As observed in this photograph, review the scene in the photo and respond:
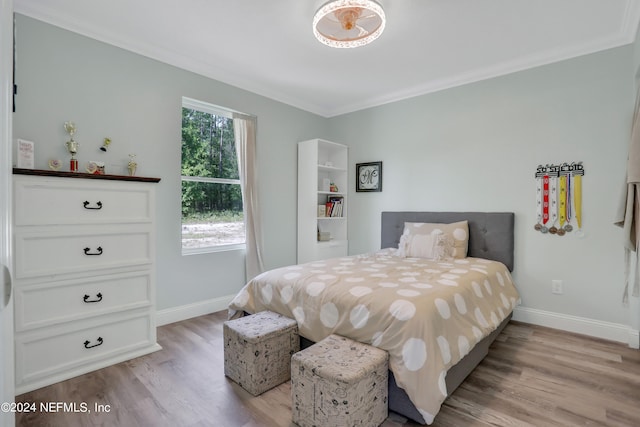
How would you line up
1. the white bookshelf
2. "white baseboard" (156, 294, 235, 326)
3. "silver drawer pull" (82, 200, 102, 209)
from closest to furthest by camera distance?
"silver drawer pull" (82, 200, 102, 209) → "white baseboard" (156, 294, 235, 326) → the white bookshelf

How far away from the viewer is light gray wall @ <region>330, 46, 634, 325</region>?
8.76 feet

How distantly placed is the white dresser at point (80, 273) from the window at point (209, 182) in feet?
2.84

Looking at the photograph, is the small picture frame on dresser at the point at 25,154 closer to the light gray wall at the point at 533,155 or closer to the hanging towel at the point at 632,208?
the light gray wall at the point at 533,155

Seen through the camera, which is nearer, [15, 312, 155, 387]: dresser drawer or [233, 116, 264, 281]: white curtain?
[15, 312, 155, 387]: dresser drawer

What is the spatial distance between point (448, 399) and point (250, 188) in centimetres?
265

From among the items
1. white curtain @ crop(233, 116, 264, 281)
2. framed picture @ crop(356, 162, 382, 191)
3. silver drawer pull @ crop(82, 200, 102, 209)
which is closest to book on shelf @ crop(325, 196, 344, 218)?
framed picture @ crop(356, 162, 382, 191)

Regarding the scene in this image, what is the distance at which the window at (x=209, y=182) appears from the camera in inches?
127

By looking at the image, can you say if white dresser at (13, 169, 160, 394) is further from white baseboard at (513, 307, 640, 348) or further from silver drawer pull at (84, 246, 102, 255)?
white baseboard at (513, 307, 640, 348)

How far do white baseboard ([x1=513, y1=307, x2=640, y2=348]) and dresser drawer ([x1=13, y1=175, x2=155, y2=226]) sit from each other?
3394 mm

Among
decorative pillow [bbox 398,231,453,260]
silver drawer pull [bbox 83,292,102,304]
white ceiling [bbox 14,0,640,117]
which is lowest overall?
silver drawer pull [bbox 83,292,102,304]

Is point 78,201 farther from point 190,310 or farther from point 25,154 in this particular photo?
point 190,310

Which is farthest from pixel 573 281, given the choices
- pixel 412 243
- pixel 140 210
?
pixel 140 210

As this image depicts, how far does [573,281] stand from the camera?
9.33 feet

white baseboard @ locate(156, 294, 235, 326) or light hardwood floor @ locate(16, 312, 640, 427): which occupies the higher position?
white baseboard @ locate(156, 294, 235, 326)
